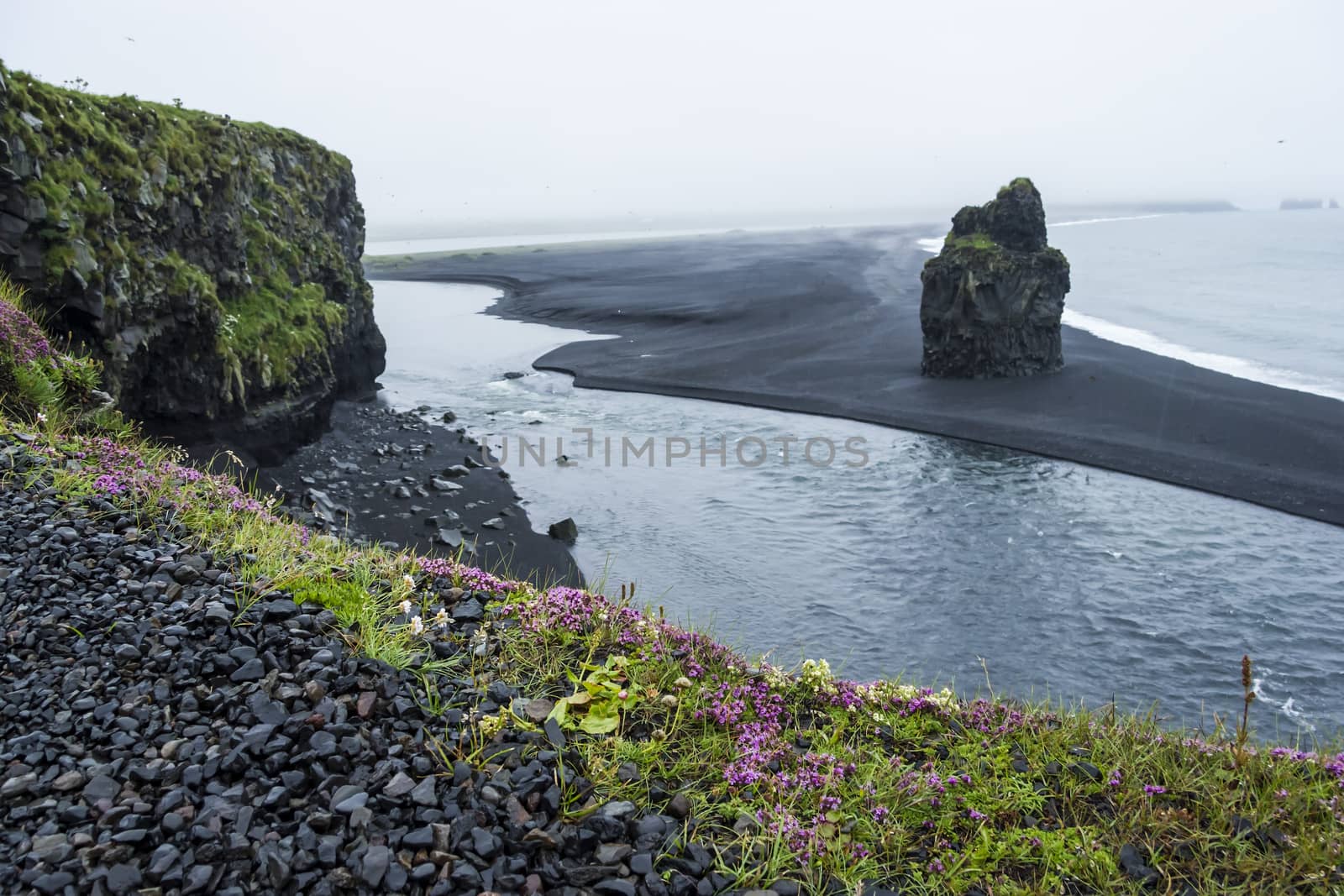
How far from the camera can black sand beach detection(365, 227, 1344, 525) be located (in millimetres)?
22312

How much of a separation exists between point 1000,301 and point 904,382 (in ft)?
15.9

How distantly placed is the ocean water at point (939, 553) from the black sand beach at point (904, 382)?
157 centimetres

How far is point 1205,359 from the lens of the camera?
35.1m

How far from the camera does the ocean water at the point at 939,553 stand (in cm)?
Answer: 1251

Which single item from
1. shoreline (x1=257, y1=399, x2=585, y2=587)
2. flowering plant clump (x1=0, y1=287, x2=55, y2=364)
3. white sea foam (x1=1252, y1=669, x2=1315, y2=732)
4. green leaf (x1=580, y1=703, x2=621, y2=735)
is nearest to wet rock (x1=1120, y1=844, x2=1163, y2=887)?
green leaf (x1=580, y1=703, x2=621, y2=735)

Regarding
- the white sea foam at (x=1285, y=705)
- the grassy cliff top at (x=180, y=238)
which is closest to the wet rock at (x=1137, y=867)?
the white sea foam at (x=1285, y=705)

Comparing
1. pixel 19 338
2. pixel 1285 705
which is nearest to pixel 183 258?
pixel 19 338

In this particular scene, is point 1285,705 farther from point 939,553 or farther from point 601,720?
point 601,720

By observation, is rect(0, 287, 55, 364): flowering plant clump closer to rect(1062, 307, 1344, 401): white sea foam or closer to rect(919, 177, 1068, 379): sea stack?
rect(919, 177, 1068, 379): sea stack

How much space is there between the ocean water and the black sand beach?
1.57 metres

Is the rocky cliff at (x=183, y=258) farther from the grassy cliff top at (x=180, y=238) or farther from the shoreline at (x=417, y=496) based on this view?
the shoreline at (x=417, y=496)

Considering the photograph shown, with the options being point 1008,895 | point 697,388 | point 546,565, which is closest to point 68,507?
point 1008,895

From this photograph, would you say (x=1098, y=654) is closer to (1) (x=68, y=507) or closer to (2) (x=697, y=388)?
(1) (x=68, y=507)

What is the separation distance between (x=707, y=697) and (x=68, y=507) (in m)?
5.74
